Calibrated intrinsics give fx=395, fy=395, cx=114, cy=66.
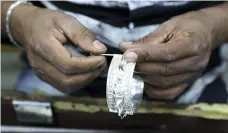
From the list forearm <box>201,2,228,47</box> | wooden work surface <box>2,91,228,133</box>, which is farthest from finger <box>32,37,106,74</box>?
forearm <box>201,2,228,47</box>

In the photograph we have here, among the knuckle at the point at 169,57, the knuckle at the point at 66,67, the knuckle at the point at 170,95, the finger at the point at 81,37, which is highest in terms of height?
the finger at the point at 81,37

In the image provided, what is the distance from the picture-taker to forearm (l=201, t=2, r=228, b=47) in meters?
0.71

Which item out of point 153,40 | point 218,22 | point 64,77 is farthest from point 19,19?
point 218,22

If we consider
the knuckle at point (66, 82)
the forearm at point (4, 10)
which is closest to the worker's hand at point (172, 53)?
the knuckle at point (66, 82)

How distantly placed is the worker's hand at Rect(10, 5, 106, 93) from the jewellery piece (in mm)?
42

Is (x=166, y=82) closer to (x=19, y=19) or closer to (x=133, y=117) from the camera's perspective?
(x=133, y=117)

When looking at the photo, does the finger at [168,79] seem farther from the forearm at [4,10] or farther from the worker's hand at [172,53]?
the forearm at [4,10]

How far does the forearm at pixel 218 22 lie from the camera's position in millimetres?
713

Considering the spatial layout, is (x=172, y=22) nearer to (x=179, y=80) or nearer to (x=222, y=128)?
(x=179, y=80)

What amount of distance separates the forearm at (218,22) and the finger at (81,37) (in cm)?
21

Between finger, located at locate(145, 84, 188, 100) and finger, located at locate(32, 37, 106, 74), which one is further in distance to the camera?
finger, located at locate(145, 84, 188, 100)

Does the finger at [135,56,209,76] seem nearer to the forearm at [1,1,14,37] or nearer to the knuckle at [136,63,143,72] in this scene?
the knuckle at [136,63,143,72]

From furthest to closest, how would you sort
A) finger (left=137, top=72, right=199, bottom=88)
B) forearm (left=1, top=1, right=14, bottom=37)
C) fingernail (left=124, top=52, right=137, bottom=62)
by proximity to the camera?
forearm (left=1, top=1, right=14, bottom=37) < finger (left=137, top=72, right=199, bottom=88) < fingernail (left=124, top=52, right=137, bottom=62)

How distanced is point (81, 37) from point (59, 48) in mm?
41
